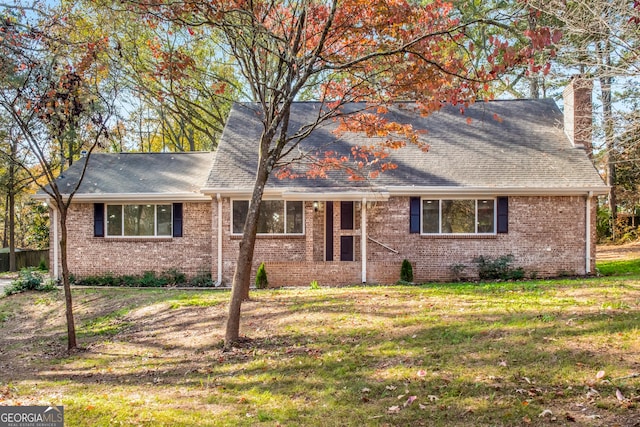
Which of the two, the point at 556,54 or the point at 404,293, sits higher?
the point at 556,54

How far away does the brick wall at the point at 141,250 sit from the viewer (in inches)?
573

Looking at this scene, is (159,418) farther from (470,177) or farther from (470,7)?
(470,7)

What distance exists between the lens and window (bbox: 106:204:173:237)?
14820mm

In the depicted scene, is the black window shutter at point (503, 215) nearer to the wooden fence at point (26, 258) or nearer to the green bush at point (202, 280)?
the green bush at point (202, 280)

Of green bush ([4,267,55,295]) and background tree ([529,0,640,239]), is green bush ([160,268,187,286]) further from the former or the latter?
background tree ([529,0,640,239])

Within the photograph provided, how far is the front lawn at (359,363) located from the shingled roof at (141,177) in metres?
5.76

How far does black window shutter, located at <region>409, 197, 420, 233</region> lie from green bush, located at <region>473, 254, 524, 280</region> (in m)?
2.03

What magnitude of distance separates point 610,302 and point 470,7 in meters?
19.3

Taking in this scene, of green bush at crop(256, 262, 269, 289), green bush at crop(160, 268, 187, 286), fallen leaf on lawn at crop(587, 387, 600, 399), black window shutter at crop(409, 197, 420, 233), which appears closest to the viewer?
fallen leaf on lawn at crop(587, 387, 600, 399)

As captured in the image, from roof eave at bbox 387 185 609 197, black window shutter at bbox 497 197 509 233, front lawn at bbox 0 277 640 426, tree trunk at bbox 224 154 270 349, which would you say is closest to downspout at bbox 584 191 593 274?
roof eave at bbox 387 185 609 197

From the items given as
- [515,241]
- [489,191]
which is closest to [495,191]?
[489,191]

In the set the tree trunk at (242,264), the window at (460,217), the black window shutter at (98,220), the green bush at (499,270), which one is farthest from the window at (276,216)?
the tree trunk at (242,264)

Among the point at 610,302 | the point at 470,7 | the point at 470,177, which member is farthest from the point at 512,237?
the point at 470,7

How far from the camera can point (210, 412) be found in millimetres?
4699
